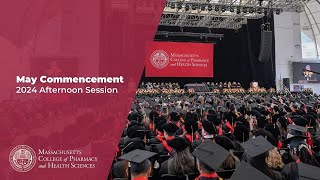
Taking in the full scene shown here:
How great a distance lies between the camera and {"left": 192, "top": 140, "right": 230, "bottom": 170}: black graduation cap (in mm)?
3039

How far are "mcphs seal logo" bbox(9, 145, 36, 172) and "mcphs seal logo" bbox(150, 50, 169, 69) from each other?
19371 millimetres

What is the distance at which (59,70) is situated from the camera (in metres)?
3.42

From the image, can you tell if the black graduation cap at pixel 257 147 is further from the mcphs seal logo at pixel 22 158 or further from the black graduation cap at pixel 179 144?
the mcphs seal logo at pixel 22 158

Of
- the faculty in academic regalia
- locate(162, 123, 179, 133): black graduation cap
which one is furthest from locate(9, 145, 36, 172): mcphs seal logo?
locate(162, 123, 179, 133): black graduation cap

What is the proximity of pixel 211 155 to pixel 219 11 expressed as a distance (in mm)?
19063

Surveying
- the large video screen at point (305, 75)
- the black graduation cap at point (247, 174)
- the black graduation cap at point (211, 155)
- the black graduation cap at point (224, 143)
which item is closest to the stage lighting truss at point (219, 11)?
the large video screen at point (305, 75)

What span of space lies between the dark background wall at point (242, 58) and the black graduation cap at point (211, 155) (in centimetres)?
2146

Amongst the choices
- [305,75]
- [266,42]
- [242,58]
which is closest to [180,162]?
[266,42]

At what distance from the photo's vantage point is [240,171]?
2.46 m

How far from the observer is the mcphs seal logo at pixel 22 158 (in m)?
3.49

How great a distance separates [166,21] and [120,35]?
785 inches

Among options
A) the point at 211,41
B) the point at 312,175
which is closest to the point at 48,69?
the point at 312,175

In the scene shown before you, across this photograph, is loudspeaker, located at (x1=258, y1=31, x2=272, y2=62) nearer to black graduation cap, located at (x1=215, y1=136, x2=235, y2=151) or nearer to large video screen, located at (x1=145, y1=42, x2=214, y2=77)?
large video screen, located at (x1=145, y1=42, x2=214, y2=77)

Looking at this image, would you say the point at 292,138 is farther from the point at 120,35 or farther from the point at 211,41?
the point at 211,41
